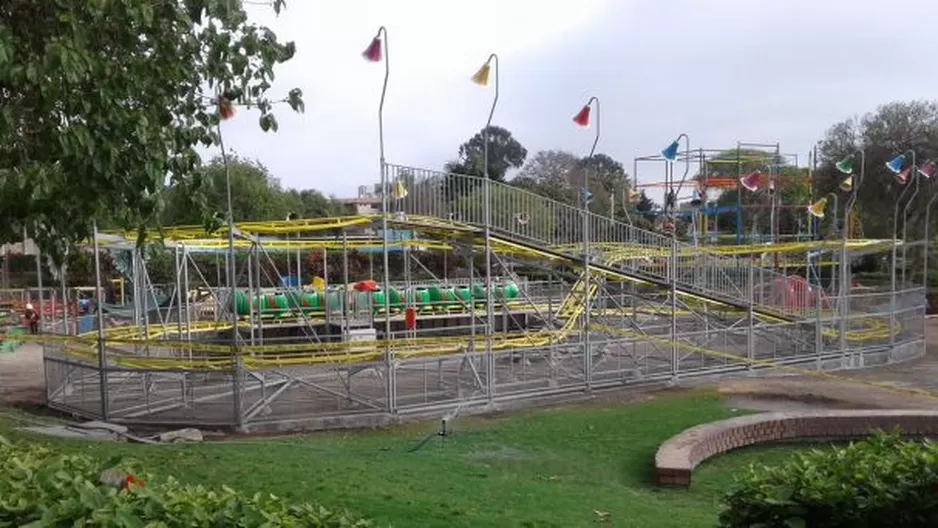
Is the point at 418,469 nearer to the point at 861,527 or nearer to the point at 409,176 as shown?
the point at 861,527

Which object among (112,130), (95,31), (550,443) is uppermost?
(95,31)

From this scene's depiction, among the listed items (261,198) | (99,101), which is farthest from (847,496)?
(261,198)

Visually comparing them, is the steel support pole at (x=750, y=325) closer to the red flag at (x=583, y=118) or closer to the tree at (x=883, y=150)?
the red flag at (x=583, y=118)

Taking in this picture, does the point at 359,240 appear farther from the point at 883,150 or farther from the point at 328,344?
the point at 883,150

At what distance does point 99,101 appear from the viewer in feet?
21.4

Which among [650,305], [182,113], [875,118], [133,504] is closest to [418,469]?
[182,113]

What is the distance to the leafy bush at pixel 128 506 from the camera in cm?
334

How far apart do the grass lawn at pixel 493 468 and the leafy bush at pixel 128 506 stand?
2862 mm

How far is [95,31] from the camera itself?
6.83 m

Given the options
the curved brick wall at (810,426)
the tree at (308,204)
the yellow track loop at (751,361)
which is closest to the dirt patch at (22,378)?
the yellow track loop at (751,361)

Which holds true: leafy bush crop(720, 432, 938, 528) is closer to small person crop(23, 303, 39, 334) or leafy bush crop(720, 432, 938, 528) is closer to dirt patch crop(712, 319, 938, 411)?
dirt patch crop(712, 319, 938, 411)

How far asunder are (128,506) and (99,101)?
407cm

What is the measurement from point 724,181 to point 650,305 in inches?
441

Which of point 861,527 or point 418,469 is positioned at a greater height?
point 861,527
